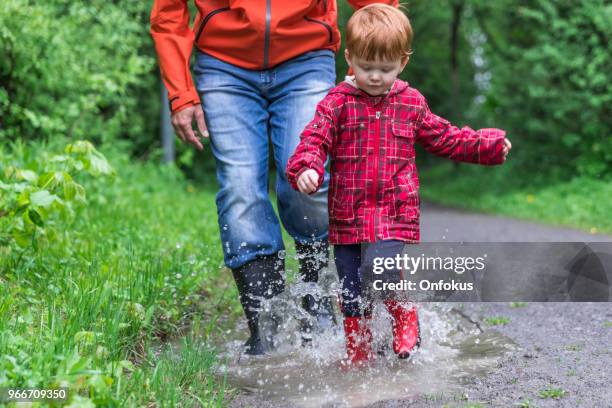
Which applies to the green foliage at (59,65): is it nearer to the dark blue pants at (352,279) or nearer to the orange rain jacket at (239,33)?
the orange rain jacket at (239,33)

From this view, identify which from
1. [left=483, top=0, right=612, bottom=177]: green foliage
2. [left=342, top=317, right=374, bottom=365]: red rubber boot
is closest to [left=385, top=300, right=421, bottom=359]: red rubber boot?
[left=342, top=317, right=374, bottom=365]: red rubber boot

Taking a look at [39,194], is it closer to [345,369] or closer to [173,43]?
[173,43]

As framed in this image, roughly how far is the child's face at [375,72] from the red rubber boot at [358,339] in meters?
0.92

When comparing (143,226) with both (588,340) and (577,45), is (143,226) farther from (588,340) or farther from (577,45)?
(577,45)

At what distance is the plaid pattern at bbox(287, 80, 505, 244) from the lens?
10.6ft

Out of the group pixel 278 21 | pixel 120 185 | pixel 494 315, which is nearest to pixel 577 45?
pixel 120 185

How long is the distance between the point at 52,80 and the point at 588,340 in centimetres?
515

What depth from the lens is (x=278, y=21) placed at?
3.37m

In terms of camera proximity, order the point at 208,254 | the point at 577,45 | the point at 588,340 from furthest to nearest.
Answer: the point at 577,45, the point at 208,254, the point at 588,340

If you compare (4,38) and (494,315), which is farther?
(4,38)

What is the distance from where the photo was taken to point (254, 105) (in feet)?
11.5

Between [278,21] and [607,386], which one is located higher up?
[278,21]

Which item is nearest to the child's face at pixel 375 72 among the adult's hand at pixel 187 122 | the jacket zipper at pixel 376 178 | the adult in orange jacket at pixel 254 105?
the jacket zipper at pixel 376 178

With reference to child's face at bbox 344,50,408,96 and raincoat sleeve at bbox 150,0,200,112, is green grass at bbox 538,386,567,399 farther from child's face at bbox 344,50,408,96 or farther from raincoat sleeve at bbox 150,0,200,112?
raincoat sleeve at bbox 150,0,200,112
